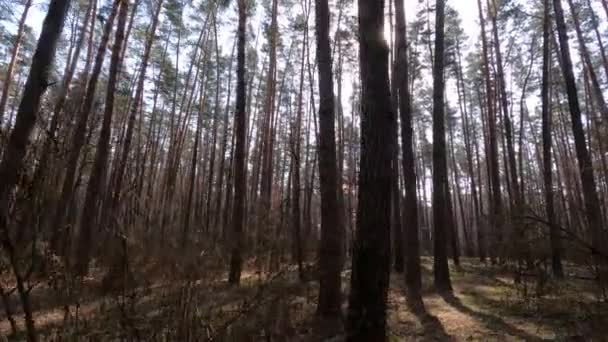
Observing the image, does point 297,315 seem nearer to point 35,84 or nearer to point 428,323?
point 428,323

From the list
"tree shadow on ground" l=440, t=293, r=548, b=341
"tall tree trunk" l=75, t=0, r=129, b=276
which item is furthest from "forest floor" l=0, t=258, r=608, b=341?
"tall tree trunk" l=75, t=0, r=129, b=276

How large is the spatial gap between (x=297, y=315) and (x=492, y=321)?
10.4 ft

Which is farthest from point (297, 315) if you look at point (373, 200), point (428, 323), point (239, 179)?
point (239, 179)

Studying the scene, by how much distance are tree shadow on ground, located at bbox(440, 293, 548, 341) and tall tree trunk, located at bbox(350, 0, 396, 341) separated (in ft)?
11.3

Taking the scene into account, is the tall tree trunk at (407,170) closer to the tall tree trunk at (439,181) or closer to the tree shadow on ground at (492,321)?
the tree shadow on ground at (492,321)

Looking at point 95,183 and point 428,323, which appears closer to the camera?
point 428,323

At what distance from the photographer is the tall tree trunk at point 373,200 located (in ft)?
10.4

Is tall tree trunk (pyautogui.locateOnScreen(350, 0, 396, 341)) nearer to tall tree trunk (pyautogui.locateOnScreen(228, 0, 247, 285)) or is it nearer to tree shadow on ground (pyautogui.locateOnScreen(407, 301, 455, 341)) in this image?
tree shadow on ground (pyautogui.locateOnScreen(407, 301, 455, 341))

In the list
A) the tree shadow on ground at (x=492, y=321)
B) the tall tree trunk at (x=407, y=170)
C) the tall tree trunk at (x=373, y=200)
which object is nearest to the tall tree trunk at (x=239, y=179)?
the tall tree trunk at (x=407, y=170)

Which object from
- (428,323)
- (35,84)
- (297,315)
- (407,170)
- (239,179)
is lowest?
(428,323)

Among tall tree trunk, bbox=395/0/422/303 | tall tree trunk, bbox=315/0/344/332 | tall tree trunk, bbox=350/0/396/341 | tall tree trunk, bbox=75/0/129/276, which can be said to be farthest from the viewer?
tall tree trunk, bbox=75/0/129/276

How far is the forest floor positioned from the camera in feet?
13.6

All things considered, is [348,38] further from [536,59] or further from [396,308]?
[396,308]

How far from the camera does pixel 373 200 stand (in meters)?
3.32
